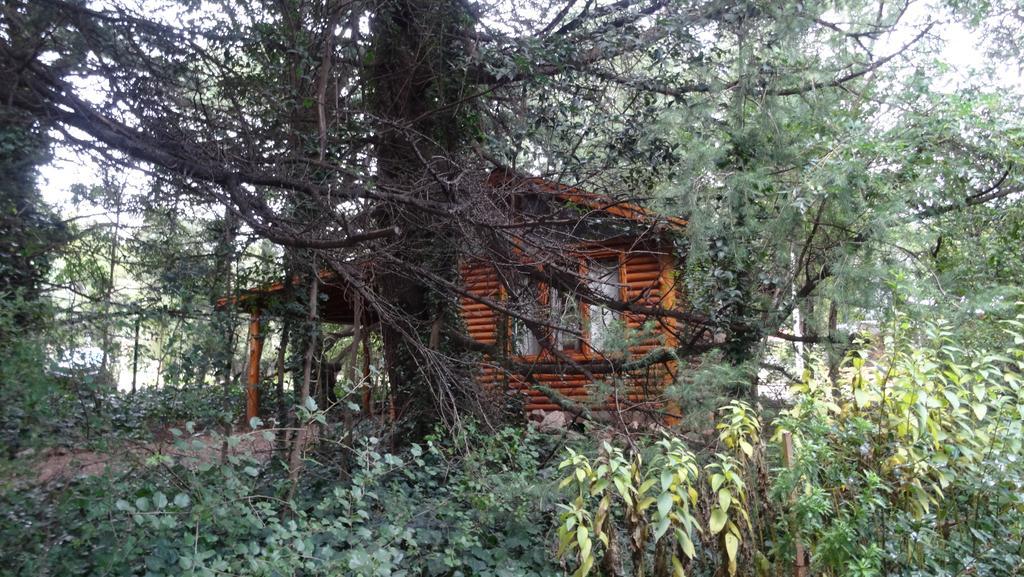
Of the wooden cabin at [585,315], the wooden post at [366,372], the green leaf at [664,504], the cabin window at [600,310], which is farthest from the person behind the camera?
the wooden post at [366,372]

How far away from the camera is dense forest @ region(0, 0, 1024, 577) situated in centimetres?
442

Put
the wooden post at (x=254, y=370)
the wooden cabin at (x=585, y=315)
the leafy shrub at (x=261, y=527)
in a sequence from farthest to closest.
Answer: the wooden post at (x=254, y=370), the wooden cabin at (x=585, y=315), the leafy shrub at (x=261, y=527)

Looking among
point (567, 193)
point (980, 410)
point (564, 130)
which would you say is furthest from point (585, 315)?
point (980, 410)

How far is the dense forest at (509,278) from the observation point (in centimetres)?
442

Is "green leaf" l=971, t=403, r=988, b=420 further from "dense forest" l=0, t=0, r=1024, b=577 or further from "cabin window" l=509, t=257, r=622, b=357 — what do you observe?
"cabin window" l=509, t=257, r=622, b=357

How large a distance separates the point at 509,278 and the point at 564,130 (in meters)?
1.56

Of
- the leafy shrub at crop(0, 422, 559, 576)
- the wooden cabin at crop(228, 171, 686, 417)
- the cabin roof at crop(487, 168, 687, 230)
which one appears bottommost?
the leafy shrub at crop(0, 422, 559, 576)

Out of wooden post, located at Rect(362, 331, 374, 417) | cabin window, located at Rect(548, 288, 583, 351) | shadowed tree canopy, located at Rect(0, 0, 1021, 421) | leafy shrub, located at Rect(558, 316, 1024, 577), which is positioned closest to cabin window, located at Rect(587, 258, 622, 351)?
cabin window, located at Rect(548, 288, 583, 351)

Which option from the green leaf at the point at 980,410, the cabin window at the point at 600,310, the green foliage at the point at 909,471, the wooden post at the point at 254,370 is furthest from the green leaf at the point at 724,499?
the wooden post at the point at 254,370

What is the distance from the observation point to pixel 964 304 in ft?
23.6

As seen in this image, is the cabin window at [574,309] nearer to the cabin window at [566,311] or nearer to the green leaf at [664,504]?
the cabin window at [566,311]

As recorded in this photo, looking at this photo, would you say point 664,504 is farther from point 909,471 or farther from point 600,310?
point 600,310

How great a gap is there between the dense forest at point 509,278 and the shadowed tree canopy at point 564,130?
4 cm

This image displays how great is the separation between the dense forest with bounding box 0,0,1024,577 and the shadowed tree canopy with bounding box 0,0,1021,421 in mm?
43
